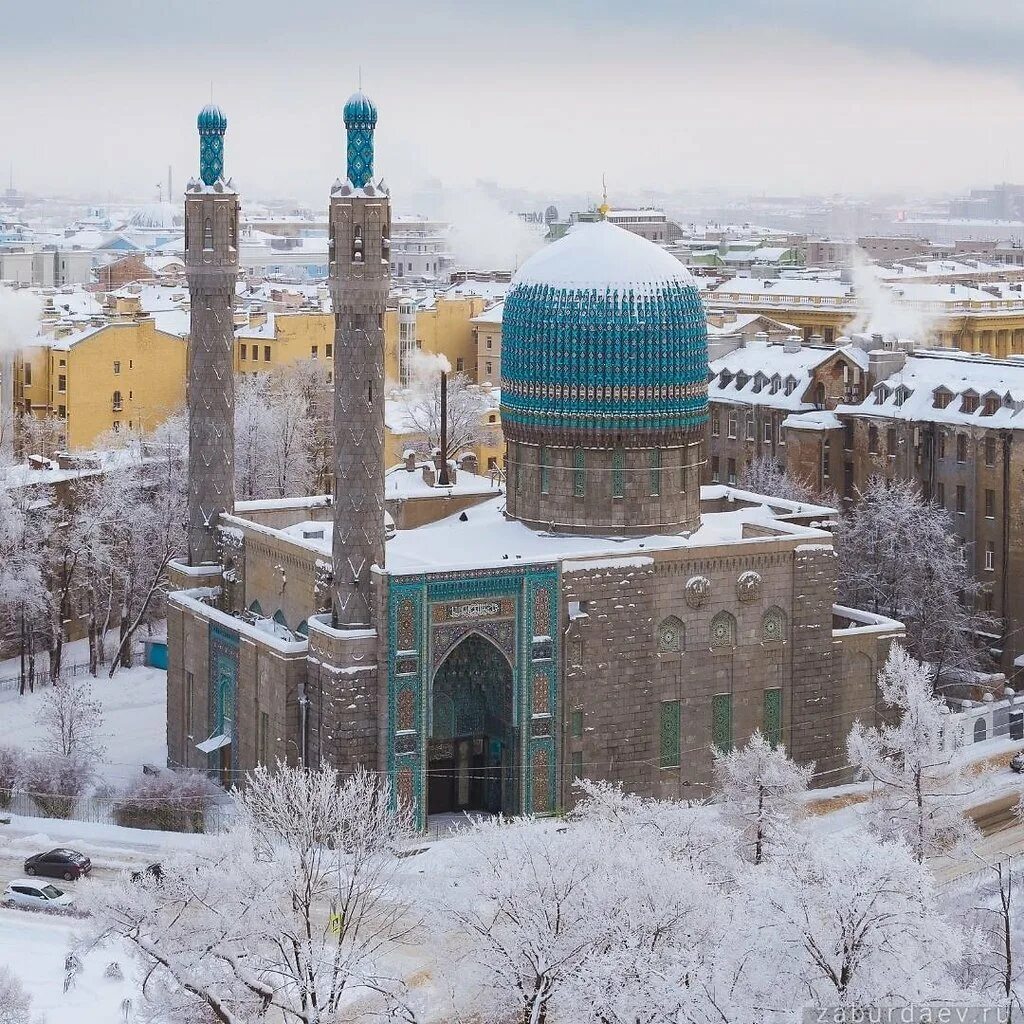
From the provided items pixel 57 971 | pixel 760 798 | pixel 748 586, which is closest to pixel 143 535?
pixel 748 586

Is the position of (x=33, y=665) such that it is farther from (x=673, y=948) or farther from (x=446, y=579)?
(x=673, y=948)

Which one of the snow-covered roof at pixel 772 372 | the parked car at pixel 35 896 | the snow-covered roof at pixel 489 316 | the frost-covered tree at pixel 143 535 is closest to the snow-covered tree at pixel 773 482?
the snow-covered roof at pixel 772 372

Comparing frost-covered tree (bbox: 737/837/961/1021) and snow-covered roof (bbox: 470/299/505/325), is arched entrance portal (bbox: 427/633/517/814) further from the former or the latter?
snow-covered roof (bbox: 470/299/505/325)

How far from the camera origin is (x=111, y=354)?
98562 mm

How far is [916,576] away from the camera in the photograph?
7088 cm

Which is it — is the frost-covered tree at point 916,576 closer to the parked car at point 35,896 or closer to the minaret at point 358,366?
the minaret at point 358,366

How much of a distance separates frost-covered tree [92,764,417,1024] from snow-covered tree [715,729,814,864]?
8.45 metres

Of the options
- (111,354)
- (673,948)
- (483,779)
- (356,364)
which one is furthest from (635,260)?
(111,354)

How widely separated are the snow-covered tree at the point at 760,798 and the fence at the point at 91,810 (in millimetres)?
12412

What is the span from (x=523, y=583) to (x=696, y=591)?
5.11 metres

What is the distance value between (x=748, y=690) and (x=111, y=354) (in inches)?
1996

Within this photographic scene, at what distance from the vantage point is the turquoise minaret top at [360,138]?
51875mm

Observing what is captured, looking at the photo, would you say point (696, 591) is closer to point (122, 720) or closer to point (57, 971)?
point (57, 971)

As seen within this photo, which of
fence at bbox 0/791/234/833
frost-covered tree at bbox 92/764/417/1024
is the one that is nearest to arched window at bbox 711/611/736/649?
fence at bbox 0/791/234/833
